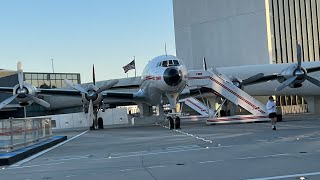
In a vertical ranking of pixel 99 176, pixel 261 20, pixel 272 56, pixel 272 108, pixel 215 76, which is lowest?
pixel 99 176

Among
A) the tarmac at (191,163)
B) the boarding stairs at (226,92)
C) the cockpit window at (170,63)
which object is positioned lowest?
the tarmac at (191,163)

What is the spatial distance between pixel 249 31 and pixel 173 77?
5166cm

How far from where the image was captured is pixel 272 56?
69875 mm

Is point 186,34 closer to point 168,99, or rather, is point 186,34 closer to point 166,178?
point 168,99

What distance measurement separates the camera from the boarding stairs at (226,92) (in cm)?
2836

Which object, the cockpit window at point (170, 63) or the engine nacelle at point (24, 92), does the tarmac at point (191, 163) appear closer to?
the cockpit window at point (170, 63)

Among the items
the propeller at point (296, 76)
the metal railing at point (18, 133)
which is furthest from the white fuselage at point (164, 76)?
the propeller at point (296, 76)

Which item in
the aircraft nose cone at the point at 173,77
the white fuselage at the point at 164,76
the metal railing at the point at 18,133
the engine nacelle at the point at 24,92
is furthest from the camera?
the engine nacelle at the point at 24,92

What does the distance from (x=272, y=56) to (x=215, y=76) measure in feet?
140

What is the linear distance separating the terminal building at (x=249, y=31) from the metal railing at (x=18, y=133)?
173 ft

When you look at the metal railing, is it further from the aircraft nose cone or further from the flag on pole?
the flag on pole

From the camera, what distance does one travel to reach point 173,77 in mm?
23969

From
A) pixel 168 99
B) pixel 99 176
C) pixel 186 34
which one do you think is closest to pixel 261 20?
pixel 186 34

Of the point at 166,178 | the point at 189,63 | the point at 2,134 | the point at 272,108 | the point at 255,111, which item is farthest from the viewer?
the point at 189,63
